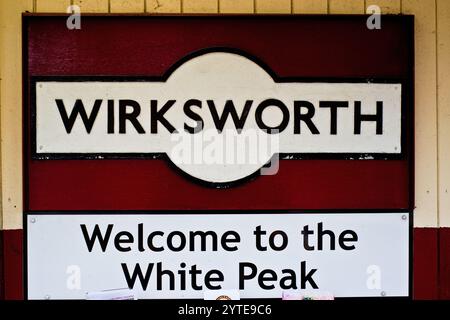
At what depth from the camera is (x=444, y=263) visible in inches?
111

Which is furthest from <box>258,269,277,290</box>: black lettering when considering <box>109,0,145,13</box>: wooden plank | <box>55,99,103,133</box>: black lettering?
<box>109,0,145,13</box>: wooden plank

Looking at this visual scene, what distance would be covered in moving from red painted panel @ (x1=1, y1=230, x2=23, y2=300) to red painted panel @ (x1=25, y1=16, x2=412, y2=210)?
142 millimetres

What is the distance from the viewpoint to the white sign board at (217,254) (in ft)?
9.11

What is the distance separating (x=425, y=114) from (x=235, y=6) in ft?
2.92

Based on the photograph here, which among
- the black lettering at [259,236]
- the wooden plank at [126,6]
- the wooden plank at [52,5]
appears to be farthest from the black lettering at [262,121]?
the wooden plank at [52,5]

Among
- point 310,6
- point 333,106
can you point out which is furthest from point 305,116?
point 310,6

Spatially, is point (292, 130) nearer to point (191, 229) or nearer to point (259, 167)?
point (259, 167)

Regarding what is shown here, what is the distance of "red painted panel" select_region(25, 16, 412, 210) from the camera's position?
2771 mm

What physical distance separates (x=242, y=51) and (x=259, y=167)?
47cm

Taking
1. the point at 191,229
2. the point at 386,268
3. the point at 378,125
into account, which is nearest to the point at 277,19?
the point at 378,125

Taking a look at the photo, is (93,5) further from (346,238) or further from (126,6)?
(346,238)

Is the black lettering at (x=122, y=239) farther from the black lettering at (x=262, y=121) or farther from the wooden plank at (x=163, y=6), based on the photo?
the wooden plank at (x=163, y=6)

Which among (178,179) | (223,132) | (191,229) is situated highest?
(223,132)
